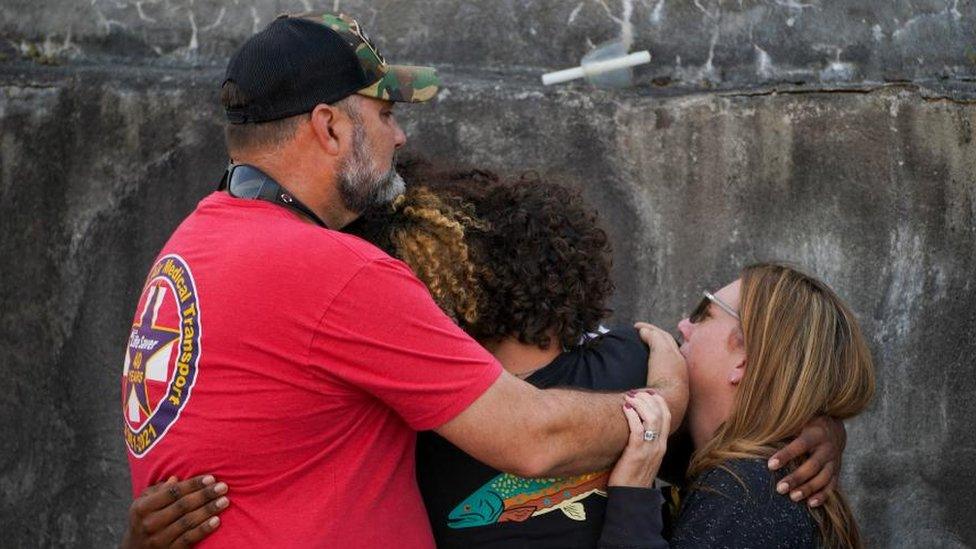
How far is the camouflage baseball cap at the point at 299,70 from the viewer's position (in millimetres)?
2678

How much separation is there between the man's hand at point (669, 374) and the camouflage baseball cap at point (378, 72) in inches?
31.6

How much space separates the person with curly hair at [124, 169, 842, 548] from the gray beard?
53mm

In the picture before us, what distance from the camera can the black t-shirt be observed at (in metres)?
2.70

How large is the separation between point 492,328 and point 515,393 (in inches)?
11.4

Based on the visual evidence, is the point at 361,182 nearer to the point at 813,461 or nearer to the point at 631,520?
the point at 631,520

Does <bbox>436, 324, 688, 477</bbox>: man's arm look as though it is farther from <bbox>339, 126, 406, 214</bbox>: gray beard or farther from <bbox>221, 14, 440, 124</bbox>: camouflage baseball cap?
<bbox>221, 14, 440, 124</bbox>: camouflage baseball cap

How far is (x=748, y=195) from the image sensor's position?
169 inches

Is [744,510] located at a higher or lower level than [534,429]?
lower

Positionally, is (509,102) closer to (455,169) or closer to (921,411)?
(455,169)

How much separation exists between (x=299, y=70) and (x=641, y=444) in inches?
42.7

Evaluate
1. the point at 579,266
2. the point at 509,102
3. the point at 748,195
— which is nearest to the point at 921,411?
the point at 748,195

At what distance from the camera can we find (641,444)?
8.79ft

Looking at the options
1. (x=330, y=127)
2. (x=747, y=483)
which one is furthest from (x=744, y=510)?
(x=330, y=127)

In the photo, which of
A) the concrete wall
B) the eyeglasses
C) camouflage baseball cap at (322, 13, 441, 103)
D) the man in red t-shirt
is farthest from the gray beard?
the concrete wall
